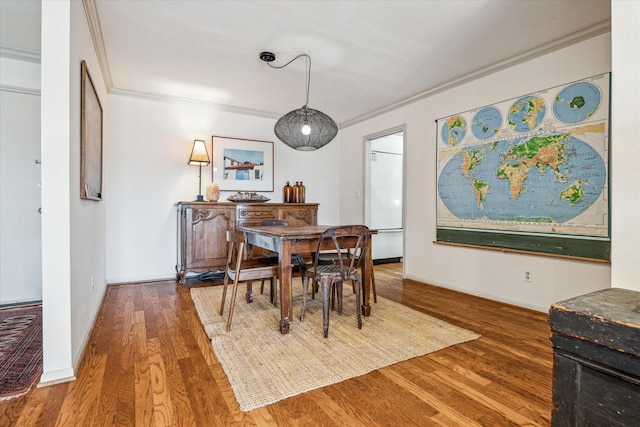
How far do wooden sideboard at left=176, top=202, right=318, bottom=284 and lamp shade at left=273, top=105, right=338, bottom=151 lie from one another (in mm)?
1459

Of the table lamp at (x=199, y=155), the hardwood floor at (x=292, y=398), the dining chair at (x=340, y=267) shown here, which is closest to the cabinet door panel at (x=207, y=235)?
the table lamp at (x=199, y=155)

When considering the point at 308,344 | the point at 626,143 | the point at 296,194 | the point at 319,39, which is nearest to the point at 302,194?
the point at 296,194

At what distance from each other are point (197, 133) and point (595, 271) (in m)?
4.62

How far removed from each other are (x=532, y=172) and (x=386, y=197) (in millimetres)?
2714

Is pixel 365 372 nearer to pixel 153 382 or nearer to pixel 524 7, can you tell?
pixel 153 382

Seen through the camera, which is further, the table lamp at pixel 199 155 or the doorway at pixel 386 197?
the doorway at pixel 386 197

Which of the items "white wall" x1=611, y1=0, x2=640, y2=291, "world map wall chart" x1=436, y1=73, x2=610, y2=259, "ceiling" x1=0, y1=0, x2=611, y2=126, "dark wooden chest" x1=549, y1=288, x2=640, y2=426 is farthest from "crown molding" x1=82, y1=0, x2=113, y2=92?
"world map wall chart" x1=436, y1=73, x2=610, y2=259

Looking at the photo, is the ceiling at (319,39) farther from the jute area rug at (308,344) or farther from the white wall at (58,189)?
the jute area rug at (308,344)

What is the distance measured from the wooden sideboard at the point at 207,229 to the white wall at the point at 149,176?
328 millimetres

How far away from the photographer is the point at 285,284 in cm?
235

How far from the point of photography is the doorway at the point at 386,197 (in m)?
5.33

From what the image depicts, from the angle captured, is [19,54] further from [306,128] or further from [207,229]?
[306,128]

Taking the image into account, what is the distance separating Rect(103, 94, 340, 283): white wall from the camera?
3836mm

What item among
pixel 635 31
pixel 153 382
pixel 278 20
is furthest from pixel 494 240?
pixel 153 382
